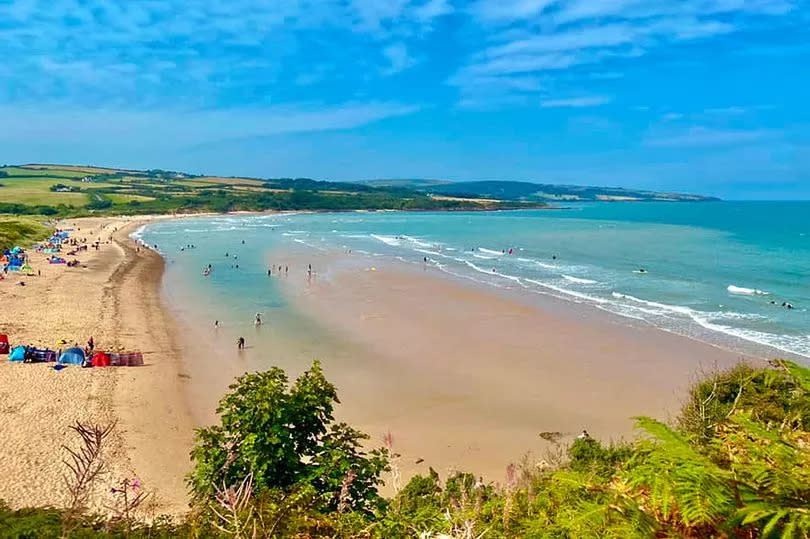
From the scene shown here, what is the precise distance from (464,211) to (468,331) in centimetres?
16361

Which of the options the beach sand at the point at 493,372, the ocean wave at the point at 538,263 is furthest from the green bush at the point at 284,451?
the ocean wave at the point at 538,263

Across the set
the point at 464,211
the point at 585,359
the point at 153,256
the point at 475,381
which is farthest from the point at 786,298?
the point at 464,211

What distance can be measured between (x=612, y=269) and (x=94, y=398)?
47209 mm

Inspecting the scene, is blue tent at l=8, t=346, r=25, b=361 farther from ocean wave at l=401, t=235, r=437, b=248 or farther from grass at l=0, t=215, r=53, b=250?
ocean wave at l=401, t=235, r=437, b=248

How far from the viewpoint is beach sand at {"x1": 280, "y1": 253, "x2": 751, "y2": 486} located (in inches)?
720

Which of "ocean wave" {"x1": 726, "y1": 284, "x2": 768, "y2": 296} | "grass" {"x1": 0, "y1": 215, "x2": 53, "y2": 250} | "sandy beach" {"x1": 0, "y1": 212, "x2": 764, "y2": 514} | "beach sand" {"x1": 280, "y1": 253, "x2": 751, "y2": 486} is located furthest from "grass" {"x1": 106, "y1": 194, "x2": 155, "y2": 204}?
"ocean wave" {"x1": 726, "y1": 284, "x2": 768, "y2": 296}

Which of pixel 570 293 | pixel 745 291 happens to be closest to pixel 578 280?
pixel 570 293

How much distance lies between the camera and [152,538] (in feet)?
21.9

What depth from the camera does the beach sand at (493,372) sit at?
60.0ft

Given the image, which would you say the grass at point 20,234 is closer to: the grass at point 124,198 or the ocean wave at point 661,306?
the ocean wave at point 661,306

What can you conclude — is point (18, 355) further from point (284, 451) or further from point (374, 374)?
point (284, 451)

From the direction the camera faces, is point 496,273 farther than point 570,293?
Yes

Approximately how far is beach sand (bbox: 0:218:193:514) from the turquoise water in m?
7.61

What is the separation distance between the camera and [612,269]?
54.8m
